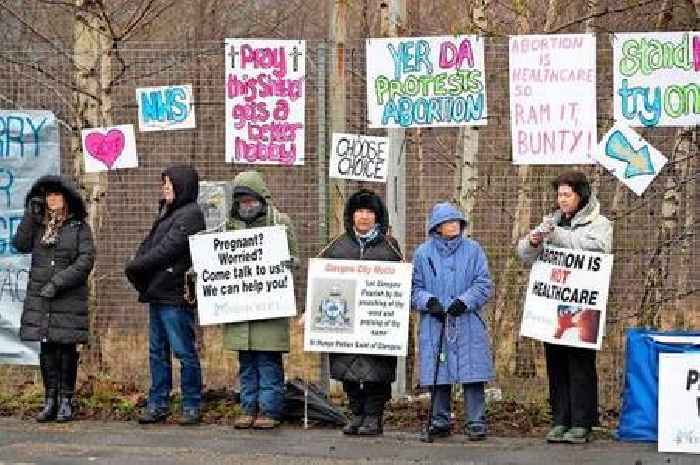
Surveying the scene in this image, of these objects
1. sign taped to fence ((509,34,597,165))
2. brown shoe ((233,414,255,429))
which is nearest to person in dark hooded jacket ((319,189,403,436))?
brown shoe ((233,414,255,429))

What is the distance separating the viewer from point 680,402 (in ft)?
30.3

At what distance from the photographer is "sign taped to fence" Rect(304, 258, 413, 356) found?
10008 millimetres

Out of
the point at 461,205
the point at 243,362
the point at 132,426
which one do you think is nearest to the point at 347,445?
the point at 243,362

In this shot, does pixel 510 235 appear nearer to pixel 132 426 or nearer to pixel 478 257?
pixel 478 257

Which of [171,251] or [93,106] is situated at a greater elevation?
[93,106]

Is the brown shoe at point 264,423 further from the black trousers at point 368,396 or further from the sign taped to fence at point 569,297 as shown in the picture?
the sign taped to fence at point 569,297

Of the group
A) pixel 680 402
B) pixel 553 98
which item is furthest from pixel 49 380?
pixel 680 402

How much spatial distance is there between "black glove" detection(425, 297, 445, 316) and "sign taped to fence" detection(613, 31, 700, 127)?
2180 millimetres

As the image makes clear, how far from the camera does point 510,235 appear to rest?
11258mm

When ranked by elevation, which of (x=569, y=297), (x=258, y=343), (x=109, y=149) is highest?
(x=109, y=149)

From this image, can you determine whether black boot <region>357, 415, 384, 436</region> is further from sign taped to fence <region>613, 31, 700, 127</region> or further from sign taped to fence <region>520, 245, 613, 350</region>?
sign taped to fence <region>613, 31, 700, 127</region>

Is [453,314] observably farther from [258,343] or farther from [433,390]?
[258,343]

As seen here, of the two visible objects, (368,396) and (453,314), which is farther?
(368,396)

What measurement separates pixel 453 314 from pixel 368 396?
0.93m
